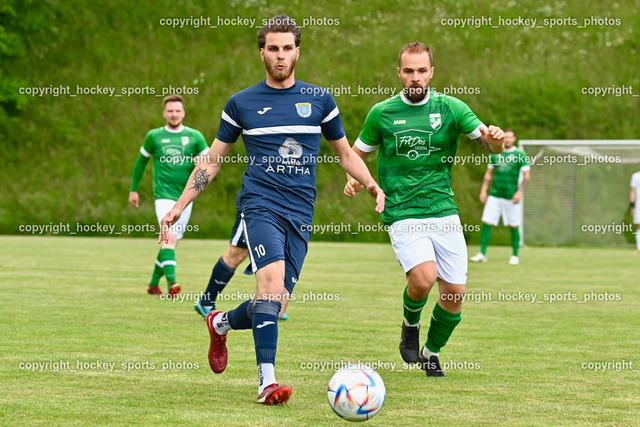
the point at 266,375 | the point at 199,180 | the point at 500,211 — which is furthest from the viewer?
the point at 500,211

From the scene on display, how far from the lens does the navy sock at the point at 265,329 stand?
5.20m

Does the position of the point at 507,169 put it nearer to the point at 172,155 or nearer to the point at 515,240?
the point at 515,240

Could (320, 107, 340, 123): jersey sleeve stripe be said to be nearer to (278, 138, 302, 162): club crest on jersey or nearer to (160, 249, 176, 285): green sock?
(278, 138, 302, 162): club crest on jersey

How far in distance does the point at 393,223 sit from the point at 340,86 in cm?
2433

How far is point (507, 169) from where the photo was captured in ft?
60.9

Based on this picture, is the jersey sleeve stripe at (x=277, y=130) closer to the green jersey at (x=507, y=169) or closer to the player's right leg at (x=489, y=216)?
the green jersey at (x=507, y=169)

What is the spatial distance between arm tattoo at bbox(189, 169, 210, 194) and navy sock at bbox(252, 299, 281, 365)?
916 millimetres

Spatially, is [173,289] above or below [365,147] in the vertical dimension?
below

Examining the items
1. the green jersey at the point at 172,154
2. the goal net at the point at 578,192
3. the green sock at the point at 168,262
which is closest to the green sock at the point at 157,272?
the green sock at the point at 168,262

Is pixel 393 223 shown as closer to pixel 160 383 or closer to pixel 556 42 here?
pixel 160 383

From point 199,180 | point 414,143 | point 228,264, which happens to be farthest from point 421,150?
point 228,264

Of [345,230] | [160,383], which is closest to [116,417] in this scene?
[160,383]

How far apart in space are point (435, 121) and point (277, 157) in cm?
134

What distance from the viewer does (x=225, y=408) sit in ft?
16.4
